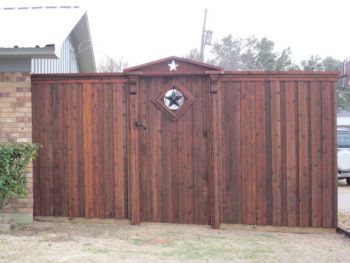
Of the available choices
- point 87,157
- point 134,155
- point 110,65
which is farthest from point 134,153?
point 110,65

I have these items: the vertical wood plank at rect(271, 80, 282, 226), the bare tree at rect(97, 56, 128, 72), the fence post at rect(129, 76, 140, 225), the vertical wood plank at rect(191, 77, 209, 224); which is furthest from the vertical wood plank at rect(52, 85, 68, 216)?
the bare tree at rect(97, 56, 128, 72)

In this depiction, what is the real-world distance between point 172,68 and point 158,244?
8.72ft

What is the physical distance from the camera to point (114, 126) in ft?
27.7

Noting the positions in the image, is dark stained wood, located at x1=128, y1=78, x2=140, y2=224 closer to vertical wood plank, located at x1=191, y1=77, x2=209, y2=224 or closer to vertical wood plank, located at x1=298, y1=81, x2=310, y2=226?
vertical wood plank, located at x1=191, y1=77, x2=209, y2=224

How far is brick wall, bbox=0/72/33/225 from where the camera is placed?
27.2ft

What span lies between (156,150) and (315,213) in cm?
255

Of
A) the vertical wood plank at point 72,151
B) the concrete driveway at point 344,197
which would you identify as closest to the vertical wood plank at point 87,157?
the vertical wood plank at point 72,151

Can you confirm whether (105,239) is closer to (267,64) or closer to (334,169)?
(334,169)

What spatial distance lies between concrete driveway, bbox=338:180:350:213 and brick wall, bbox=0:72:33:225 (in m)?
6.53

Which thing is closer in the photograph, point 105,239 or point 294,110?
point 105,239

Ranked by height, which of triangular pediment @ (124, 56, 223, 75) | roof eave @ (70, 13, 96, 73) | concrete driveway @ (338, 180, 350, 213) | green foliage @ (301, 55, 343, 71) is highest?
green foliage @ (301, 55, 343, 71)

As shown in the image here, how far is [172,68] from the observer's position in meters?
8.23

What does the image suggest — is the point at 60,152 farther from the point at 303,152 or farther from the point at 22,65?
the point at 303,152

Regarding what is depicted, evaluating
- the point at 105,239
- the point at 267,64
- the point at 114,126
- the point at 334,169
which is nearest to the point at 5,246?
the point at 105,239
